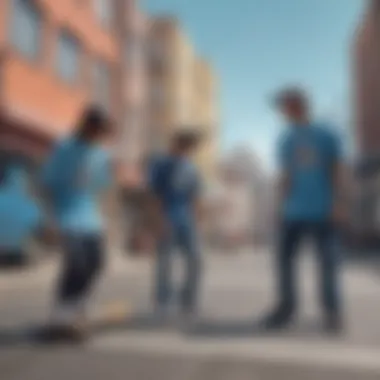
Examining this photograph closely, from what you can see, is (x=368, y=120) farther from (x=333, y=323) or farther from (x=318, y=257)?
(x=333, y=323)

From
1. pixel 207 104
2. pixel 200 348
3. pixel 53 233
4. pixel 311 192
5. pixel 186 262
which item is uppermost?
pixel 207 104

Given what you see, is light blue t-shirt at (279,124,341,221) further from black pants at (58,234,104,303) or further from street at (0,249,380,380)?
black pants at (58,234,104,303)

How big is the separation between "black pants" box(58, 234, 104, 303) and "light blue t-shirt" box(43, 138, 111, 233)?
0.07m

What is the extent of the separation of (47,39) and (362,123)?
108ft

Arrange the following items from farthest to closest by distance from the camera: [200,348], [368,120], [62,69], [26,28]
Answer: [368,120]
[62,69]
[26,28]
[200,348]

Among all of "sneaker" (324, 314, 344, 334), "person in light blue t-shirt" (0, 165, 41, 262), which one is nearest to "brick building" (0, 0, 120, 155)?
"person in light blue t-shirt" (0, 165, 41, 262)

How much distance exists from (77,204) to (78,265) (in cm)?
37

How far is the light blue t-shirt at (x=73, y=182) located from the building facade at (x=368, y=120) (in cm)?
3201

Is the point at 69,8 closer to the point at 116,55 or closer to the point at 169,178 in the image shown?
the point at 116,55

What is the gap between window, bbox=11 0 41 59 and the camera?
13.2 meters

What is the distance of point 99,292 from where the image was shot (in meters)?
6.46

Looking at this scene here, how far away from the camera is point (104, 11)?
67.9ft

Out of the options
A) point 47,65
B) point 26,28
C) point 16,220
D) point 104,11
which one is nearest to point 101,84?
point 104,11

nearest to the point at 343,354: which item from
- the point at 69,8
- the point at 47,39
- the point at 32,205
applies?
the point at 32,205
